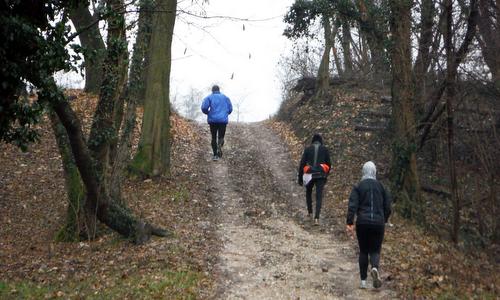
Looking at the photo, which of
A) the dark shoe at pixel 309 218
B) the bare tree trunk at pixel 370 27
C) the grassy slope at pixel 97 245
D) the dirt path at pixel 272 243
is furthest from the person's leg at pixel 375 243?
the bare tree trunk at pixel 370 27

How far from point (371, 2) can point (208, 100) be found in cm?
587

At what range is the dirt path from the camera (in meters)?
8.77

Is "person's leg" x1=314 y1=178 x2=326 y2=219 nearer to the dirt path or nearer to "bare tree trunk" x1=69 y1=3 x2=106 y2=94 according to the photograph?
the dirt path

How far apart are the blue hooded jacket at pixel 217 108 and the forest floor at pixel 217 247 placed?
4.97 feet

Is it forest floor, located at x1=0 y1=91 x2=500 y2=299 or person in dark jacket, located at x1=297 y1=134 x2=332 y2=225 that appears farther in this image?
person in dark jacket, located at x1=297 y1=134 x2=332 y2=225

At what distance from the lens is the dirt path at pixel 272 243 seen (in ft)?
28.8

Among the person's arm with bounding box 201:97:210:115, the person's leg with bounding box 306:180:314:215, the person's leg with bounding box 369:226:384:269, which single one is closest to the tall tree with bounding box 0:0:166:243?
the person's leg with bounding box 369:226:384:269

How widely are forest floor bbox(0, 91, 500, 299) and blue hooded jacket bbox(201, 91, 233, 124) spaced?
152cm

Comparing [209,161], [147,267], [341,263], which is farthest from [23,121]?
[209,161]

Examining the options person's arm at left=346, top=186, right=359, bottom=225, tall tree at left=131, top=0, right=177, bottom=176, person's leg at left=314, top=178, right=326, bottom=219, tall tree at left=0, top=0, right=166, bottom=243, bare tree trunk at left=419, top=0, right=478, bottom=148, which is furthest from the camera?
tall tree at left=131, top=0, right=177, bottom=176

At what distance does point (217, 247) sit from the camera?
10.8 metres

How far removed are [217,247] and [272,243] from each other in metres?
1.08

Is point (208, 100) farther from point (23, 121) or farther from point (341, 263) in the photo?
point (23, 121)

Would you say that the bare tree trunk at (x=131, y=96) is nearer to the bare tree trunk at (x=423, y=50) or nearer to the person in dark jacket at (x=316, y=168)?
the person in dark jacket at (x=316, y=168)
